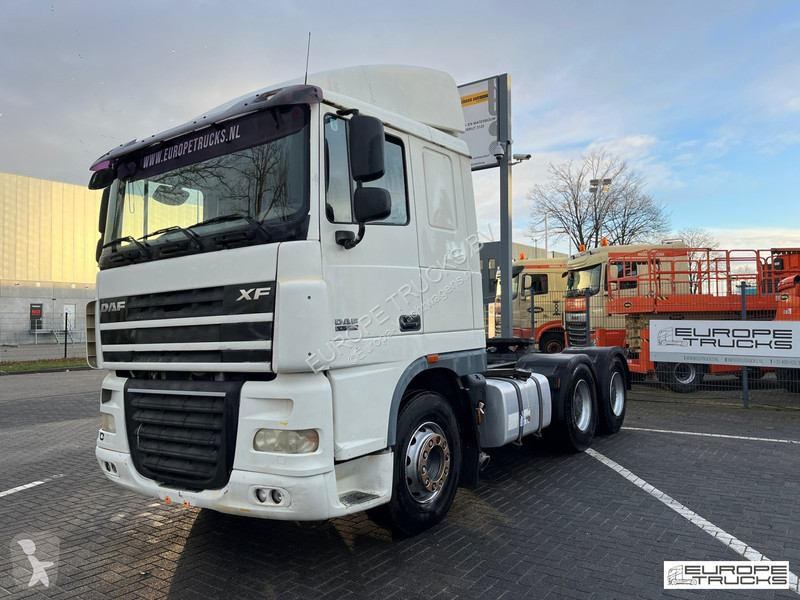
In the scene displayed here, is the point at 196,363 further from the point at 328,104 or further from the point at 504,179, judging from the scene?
the point at 504,179

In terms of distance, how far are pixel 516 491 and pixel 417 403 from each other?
1.76m

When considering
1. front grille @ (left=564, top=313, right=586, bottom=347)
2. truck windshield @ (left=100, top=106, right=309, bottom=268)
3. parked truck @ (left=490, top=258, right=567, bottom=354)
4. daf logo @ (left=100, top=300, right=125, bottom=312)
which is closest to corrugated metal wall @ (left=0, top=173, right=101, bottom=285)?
parked truck @ (left=490, top=258, right=567, bottom=354)

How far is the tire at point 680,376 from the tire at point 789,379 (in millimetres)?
1297

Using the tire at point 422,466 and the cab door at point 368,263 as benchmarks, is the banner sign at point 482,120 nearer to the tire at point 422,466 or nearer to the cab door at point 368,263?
the cab door at point 368,263

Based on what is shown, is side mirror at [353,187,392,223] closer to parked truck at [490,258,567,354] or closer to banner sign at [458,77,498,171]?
banner sign at [458,77,498,171]

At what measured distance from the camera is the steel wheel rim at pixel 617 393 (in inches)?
308

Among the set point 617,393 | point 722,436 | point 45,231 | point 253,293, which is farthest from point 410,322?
point 45,231

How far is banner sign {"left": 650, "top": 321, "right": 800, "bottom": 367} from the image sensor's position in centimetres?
957

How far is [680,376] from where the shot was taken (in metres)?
11.6

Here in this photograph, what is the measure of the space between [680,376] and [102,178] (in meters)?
10.9

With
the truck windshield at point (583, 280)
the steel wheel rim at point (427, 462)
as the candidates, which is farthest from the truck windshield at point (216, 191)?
the truck windshield at point (583, 280)

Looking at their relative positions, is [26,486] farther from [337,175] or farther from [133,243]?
[337,175]

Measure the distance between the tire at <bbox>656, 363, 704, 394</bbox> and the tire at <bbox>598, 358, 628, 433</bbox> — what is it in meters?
3.87

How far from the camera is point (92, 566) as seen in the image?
3.90 meters
